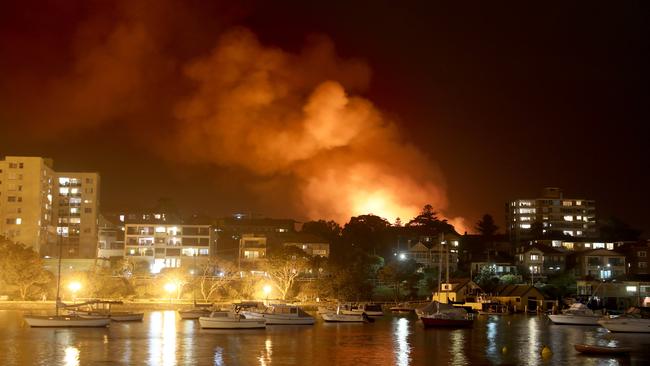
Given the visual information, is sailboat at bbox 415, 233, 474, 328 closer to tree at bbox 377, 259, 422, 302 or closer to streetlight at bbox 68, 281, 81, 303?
tree at bbox 377, 259, 422, 302

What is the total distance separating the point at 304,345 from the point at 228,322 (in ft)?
39.9

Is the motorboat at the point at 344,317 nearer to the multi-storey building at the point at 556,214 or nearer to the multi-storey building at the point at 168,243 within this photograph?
the multi-storey building at the point at 168,243

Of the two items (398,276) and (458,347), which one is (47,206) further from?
(458,347)

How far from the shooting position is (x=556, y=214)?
167125 mm

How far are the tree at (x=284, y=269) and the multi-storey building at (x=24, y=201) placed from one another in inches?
1653

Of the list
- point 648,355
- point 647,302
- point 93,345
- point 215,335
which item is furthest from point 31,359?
point 647,302

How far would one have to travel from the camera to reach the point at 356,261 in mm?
100625

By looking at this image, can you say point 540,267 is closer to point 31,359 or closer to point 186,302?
point 186,302

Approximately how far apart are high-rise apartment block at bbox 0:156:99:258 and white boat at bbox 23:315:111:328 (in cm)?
5363

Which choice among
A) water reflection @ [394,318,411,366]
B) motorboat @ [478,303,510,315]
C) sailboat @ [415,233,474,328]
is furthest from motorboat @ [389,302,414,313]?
sailboat @ [415,233,474,328]

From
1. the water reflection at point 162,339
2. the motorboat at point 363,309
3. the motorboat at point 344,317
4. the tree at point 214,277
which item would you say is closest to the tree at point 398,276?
the motorboat at point 363,309

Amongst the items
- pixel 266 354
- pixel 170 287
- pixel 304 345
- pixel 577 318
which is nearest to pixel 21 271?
pixel 170 287

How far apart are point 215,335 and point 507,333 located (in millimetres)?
24413

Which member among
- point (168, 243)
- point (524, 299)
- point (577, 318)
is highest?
point (168, 243)
